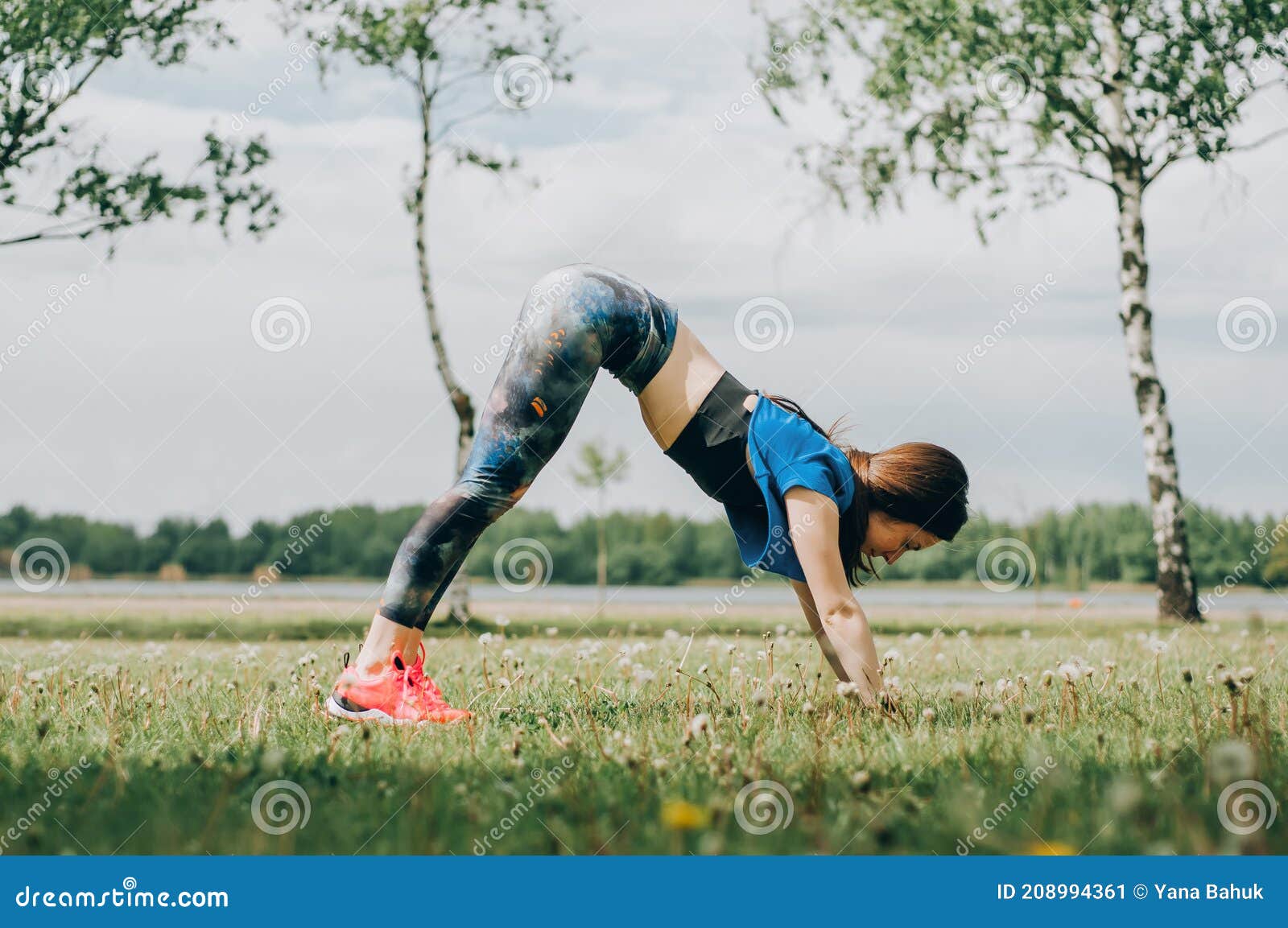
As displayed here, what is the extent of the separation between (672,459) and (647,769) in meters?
1.83

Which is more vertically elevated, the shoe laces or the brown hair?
the brown hair

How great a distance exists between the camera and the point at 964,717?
4715 millimetres

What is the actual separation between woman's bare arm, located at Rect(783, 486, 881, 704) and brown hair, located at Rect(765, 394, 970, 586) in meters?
0.37

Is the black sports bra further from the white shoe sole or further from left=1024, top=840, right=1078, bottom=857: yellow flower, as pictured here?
left=1024, top=840, right=1078, bottom=857: yellow flower

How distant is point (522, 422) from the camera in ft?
15.0

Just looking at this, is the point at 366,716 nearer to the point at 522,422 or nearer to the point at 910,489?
the point at 522,422

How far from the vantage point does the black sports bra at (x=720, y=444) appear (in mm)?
4758

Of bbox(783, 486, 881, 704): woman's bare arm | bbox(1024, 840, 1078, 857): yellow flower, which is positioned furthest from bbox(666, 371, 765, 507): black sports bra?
bbox(1024, 840, 1078, 857): yellow flower

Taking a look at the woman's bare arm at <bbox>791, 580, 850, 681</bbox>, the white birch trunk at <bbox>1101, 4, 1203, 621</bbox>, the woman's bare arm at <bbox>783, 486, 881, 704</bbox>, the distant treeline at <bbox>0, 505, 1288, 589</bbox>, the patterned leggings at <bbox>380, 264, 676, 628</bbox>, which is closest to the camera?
the woman's bare arm at <bbox>783, 486, 881, 704</bbox>

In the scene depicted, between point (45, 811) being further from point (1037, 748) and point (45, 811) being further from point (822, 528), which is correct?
point (1037, 748)

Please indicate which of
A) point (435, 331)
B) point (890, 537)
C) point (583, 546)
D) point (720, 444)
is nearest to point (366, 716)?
point (720, 444)

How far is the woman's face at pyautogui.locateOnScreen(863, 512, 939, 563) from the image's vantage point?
485 cm

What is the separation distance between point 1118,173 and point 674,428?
41.5ft

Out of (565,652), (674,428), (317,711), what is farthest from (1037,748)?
(565,652)
